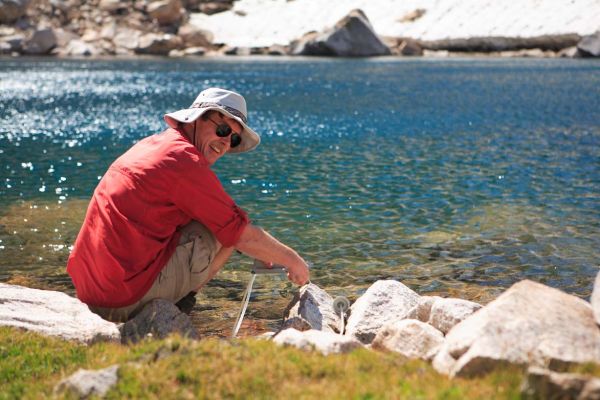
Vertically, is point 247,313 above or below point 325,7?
below

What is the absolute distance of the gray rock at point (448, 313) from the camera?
26.4ft

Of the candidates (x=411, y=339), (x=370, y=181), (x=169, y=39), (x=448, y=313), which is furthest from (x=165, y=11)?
(x=411, y=339)

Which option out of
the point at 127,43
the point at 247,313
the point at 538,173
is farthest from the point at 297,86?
the point at 127,43

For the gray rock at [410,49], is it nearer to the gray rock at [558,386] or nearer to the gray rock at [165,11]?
the gray rock at [165,11]

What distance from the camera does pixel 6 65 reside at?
246 ft

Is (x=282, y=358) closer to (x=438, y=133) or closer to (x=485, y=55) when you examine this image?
(x=438, y=133)

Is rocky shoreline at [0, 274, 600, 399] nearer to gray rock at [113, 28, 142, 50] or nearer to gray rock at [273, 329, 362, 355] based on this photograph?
gray rock at [273, 329, 362, 355]

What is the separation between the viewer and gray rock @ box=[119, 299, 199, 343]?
7.77 m

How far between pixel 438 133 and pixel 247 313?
20764mm

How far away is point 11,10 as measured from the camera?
111 meters

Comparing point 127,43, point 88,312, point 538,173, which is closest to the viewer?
point 88,312

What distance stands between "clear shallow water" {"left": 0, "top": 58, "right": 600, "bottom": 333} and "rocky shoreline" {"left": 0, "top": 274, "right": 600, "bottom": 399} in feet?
6.38

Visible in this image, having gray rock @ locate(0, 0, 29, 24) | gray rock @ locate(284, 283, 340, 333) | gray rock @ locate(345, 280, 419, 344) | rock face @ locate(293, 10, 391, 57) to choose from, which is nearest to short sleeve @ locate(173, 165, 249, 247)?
gray rock @ locate(284, 283, 340, 333)

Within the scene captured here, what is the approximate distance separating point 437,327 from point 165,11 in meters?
112
